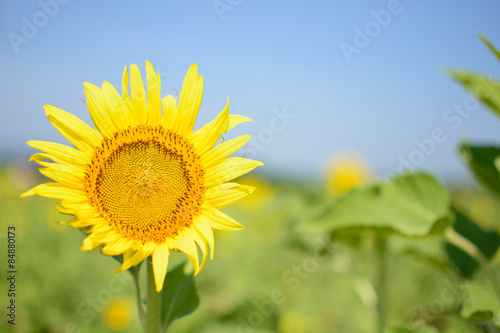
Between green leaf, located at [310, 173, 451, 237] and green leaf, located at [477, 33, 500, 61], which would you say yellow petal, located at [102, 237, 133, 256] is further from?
green leaf, located at [477, 33, 500, 61]

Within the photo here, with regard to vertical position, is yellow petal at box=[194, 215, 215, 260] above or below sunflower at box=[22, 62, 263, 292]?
below

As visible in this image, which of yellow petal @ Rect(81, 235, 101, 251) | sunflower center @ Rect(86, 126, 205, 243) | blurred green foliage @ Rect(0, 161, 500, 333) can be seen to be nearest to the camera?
yellow petal @ Rect(81, 235, 101, 251)

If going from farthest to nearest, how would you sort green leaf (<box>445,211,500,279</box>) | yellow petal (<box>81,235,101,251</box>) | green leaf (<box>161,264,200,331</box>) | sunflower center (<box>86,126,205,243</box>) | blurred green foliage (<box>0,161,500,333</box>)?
1. blurred green foliage (<box>0,161,500,333</box>)
2. green leaf (<box>445,211,500,279</box>)
3. green leaf (<box>161,264,200,331</box>)
4. sunflower center (<box>86,126,205,243</box>)
5. yellow petal (<box>81,235,101,251</box>)

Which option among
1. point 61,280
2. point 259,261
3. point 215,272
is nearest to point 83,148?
point 61,280

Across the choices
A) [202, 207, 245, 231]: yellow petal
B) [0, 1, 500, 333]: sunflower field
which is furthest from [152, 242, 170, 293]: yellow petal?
[202, 207, 245, 231]: yellow petal

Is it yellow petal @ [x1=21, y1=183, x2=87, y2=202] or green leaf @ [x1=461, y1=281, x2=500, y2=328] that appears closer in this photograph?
yellow petal @ [x1=21, y1=183, x2=87, y2=202]

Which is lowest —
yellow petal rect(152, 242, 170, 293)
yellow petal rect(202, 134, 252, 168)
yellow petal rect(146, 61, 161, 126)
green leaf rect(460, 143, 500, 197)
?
green leaf rect(460, 143, 500, 197)

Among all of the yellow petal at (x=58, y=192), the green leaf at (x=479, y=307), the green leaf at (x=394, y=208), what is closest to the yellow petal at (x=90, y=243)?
the yellow petal at (x=58, y=192)
